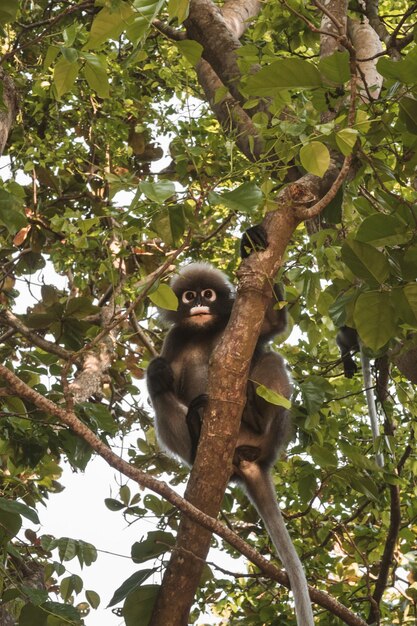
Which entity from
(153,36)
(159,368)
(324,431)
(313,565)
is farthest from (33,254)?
(313,565)

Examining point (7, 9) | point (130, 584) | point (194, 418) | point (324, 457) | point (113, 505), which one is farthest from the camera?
point (194, 418)

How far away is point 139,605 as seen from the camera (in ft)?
7.59

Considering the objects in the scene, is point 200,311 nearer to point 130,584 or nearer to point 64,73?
point 130,584

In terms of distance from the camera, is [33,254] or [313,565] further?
→ [33,254]

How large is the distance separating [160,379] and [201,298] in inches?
19.5

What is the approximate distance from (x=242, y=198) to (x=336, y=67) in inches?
15.1

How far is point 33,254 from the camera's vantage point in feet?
14.5

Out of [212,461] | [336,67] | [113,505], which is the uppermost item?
[336,67]

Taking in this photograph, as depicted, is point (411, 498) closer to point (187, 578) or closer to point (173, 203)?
point (187, 578)

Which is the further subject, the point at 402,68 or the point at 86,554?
the point at 86,554

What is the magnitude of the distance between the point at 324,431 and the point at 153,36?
2643 millimetres

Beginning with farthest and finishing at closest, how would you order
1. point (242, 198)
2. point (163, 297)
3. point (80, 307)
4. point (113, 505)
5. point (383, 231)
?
point (80, 307), point (113, 505), point (163, 297), point (242, 198), point (383, 231)

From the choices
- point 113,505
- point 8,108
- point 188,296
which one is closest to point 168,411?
point 188,296

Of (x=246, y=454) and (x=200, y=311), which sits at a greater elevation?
(x=200, y=311)
